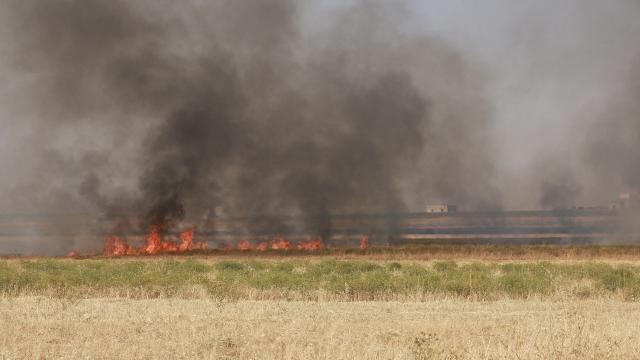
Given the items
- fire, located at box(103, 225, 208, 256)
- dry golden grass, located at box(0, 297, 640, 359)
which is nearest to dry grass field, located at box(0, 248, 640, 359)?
dry golden grass, located at box(0, 297, 640, 359)

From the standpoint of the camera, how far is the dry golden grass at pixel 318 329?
1520cm

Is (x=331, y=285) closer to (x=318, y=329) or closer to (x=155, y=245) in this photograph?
(x=318, y=329)

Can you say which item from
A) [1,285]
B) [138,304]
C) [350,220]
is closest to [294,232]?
[350,220]

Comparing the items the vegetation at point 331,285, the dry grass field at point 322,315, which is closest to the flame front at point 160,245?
the dry grass field at point 322,315

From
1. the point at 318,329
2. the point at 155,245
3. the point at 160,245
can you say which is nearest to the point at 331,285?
the point at 318,329

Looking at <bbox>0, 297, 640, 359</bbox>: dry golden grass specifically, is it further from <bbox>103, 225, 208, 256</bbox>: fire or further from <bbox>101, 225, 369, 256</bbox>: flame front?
<bbox>103, 225, 208, 256</bbox>: fire

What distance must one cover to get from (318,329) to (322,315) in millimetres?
2567

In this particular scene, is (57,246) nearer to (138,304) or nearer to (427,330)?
(138,304)

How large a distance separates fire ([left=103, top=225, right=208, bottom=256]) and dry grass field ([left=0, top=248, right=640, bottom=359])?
1239 inches

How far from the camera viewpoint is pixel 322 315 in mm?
20812

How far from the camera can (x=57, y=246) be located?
8906cm

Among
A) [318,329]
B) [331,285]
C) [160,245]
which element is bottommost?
[318,329]

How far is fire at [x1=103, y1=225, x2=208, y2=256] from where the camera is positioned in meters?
66.4

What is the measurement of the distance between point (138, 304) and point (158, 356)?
8568 mm
